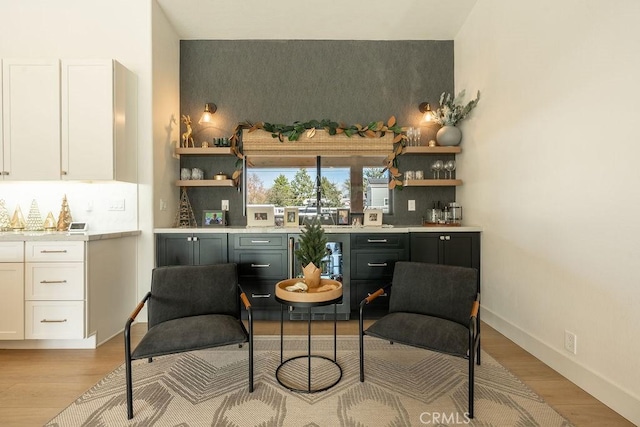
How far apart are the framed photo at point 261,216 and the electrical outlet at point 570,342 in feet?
8.80

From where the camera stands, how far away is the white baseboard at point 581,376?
65.5 inches

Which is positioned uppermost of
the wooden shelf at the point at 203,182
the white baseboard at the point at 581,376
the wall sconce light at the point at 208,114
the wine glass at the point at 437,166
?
the wall sconce light at the point at 208,114

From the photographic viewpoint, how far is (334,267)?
3195mm

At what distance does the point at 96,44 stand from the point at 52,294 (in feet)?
7.94

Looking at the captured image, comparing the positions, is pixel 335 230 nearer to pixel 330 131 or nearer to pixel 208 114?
pixel 330 131

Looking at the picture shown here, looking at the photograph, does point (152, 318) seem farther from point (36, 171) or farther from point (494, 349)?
point (494, 349)

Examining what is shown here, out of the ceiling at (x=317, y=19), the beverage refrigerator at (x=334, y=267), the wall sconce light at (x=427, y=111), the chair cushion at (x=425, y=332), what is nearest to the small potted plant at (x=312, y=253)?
the chair cushion at (x=425, y=332)

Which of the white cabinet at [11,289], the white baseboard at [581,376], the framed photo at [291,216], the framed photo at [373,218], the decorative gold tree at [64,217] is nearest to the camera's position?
the white baseboard at [581,376]

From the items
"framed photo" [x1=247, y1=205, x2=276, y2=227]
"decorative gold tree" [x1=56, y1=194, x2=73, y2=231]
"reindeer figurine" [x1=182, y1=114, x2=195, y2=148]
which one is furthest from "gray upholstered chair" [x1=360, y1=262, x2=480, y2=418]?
"decorative gold tree" [x1=56, y1=194, x2=73, y2=231]

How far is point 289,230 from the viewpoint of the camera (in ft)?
10.2

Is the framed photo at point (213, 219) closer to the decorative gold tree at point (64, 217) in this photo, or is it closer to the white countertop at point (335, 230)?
the white countertop at point (335, 230)

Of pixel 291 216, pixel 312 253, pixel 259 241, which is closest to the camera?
pixel 312 253

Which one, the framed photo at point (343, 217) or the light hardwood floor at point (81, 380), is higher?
the framed photo at point (343, 217)

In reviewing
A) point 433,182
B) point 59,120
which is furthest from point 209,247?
point 433,182
